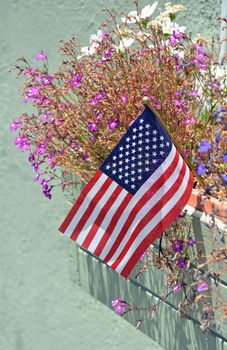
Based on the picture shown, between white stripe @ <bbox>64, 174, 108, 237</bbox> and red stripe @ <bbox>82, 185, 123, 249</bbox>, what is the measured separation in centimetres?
7

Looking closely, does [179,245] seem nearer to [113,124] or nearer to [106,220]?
[106,220]

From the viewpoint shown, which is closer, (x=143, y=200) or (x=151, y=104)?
(x=143, y=200)

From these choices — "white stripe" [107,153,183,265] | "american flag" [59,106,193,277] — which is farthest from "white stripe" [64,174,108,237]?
"white stripe" [107,153,183,265]

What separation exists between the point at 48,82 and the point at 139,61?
1.68 ft

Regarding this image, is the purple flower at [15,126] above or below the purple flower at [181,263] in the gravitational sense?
above

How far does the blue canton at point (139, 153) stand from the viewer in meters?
3.72

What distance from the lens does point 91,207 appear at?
3875 mm

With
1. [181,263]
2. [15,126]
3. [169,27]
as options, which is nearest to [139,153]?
[181,263]

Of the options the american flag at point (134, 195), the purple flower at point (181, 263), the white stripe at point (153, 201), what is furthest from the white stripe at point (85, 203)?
the purple flower at point (181, 263)

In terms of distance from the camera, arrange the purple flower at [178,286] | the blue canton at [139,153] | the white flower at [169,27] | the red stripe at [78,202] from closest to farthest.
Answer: the blue canton at [139,153]
the red stripe at [78,202]
the purple flower at [178,286]
the white flower at [169,27]

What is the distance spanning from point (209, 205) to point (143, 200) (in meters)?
0.32

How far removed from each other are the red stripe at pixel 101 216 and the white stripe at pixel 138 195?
7 cm

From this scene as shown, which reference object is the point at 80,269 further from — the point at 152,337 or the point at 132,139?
the point at 132,139

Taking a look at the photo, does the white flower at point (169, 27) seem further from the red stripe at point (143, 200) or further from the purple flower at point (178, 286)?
the purple flower at point (178, 286)
